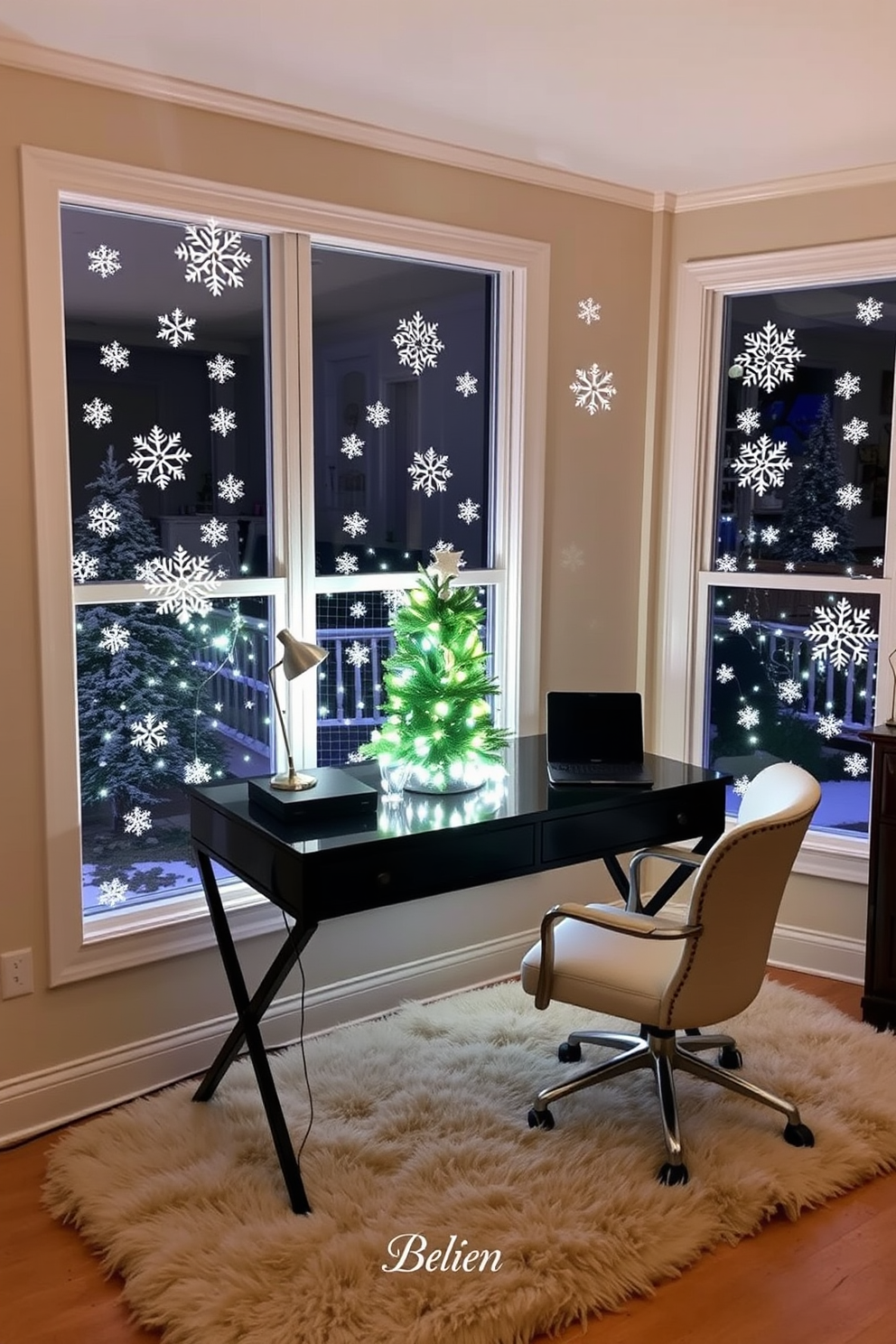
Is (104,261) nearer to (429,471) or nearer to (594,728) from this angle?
(429,471)

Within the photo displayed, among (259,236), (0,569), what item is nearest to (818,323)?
(259,236)

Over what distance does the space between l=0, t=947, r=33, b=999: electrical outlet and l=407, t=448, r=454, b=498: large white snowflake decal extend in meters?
1.69

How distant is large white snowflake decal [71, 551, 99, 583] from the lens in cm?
289

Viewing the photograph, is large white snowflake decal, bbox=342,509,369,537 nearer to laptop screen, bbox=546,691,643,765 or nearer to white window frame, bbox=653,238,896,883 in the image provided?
laptop screen, bbox=546,691,643,765

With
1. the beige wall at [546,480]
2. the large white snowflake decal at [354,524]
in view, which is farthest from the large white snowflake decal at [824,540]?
the large white snowflake decal at [354,524]

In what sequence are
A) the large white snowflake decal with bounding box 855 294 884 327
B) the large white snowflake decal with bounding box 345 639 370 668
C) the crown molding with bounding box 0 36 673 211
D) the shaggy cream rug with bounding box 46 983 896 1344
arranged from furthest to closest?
the large white snowflake decal with bounding box 855 294 884 327
the large white snowflake decal with bounding box 345 639 370 668
the crown molding with bounding box 0 36 673 211
the shaggy cream rug with bounding box 46 983 896 1344

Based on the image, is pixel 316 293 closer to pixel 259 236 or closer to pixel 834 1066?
pixel 259 236

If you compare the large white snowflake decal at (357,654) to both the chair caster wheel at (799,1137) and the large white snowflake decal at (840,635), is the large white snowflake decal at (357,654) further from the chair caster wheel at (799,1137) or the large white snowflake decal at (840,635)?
the chair caster wheel at (799,1137)

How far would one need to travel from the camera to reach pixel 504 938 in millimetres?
3787

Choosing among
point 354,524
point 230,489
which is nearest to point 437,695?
point 354,524

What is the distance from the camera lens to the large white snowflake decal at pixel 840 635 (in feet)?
12.1

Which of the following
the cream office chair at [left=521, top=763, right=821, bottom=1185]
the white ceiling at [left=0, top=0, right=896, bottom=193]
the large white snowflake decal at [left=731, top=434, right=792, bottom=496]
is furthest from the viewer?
the large white snowflake decal at [left=731, top=434, right=792, bottom=496]

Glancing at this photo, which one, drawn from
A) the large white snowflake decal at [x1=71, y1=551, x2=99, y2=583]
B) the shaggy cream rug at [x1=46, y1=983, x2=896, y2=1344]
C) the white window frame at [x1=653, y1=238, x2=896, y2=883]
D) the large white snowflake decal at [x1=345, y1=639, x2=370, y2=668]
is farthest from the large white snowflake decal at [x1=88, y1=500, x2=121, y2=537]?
the white window frame at [x1=653, y1=238, x2=896, y2=883]

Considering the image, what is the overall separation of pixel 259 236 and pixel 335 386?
1.44 feet
